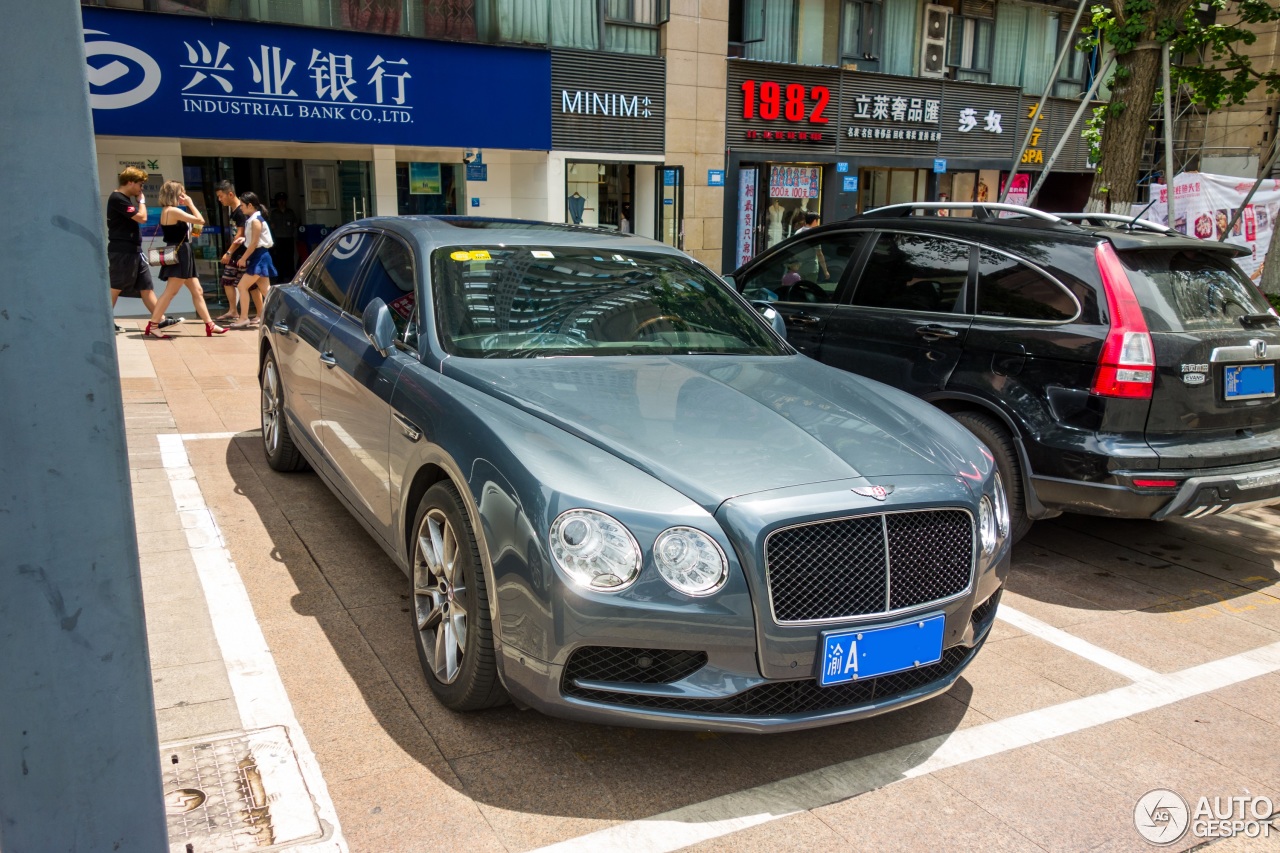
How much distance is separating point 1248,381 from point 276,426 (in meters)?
5.37

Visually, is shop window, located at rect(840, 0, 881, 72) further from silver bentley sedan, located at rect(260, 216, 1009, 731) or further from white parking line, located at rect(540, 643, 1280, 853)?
white parking line, located at rect(540, 643, 1280, 853)

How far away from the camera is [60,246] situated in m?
1.77

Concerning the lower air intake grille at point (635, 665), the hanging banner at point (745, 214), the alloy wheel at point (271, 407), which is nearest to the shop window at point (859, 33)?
the hanging banner at point (745, 214)

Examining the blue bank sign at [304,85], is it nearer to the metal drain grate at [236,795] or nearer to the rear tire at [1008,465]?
the rear tire at [1008,465]

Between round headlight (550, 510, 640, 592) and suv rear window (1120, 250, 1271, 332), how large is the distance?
129 inches

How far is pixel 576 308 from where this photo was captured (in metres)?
4.18

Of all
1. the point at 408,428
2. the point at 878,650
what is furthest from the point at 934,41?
the point at 878,650

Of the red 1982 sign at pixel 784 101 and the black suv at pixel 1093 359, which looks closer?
the black suv at pixel 1093 359

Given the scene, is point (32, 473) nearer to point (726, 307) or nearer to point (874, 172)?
point (726, 307)

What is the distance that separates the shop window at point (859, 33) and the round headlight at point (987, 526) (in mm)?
17341

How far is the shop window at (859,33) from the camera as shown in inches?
746

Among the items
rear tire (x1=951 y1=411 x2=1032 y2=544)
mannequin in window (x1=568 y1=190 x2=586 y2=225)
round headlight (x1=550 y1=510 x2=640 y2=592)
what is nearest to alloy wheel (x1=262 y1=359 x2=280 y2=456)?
round headlight (x1=550 y1=510 x2=640 y2=592)

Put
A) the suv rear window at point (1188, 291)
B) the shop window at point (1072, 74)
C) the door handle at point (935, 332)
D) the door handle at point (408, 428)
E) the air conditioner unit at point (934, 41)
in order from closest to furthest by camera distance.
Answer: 1. the door handle at point (408, 428)
2. the suv rear window at point (1188, 291)
3. the door handle at point (935, 332)
4. the air conditioner unit at point (934, 41)
5. the shop window at point (1072, 74)

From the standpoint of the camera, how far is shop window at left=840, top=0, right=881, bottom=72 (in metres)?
18.9
